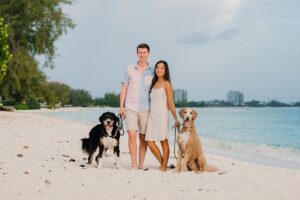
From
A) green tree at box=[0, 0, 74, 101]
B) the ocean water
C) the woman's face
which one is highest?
green tree at box=[0, 0, 74, 101]

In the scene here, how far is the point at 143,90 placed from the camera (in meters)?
9.60

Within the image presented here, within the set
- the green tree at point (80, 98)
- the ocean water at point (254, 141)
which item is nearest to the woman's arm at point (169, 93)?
the ocean water at point (254, 141)

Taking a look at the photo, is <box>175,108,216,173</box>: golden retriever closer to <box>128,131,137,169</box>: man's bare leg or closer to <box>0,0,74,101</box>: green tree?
<box>128,131,137,169</box>: man's bare leg

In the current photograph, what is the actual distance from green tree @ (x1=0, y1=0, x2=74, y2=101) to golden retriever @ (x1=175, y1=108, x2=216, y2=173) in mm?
23713

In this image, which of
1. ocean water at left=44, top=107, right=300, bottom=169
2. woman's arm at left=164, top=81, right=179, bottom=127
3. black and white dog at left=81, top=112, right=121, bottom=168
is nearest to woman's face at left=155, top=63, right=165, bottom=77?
woman's arm at left=164, top=81, right=179, bottom=127

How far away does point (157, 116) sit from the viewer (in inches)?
374

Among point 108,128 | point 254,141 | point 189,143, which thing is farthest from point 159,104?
point 254,141

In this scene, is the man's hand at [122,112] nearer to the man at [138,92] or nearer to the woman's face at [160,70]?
the man at [138,92]

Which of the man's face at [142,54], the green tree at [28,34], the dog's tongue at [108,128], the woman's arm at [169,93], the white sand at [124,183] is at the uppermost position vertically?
the green tree at [28,34]

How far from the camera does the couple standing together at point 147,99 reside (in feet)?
31.1

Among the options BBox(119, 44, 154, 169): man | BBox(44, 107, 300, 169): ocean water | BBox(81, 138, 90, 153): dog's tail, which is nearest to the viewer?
BBox(119, 44, 154, 169): man

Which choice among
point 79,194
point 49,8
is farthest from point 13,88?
point 79,194

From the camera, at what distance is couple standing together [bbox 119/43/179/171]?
31.1 ft

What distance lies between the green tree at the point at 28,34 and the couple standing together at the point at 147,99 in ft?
75.2
